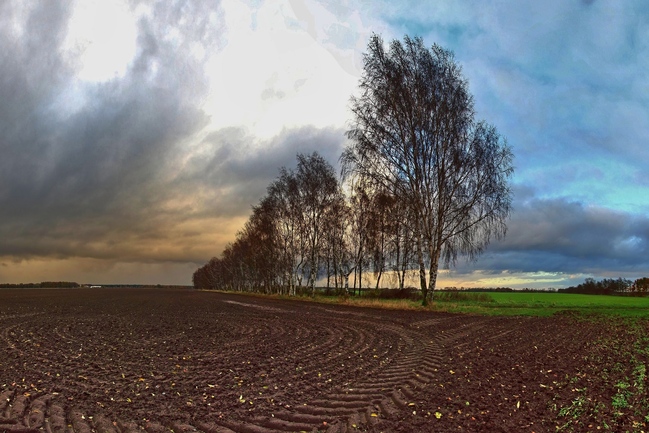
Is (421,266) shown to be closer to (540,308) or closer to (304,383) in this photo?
(540,308)

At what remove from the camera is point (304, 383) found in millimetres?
8609

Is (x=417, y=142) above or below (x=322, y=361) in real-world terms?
above

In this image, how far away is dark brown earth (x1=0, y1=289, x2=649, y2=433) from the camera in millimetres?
6520

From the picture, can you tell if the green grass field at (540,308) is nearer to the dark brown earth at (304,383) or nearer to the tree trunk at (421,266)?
the tree trunk at (421,266)

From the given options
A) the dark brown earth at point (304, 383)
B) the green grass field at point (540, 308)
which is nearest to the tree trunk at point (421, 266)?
the green grass field at point (540, 308)

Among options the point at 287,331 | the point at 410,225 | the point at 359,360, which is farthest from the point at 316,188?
the point at 359,360

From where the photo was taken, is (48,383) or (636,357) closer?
(48,383)

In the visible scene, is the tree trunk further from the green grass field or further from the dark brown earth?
the dark brown earth

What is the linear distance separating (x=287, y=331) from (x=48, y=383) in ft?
30.6

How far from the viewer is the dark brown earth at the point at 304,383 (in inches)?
257

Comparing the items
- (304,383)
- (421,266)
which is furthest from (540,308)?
(304,383)

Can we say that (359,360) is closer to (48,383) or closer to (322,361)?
(322,361)

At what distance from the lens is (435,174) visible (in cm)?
3045

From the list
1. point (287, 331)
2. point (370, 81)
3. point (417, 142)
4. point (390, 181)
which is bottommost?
point (287, 331)
